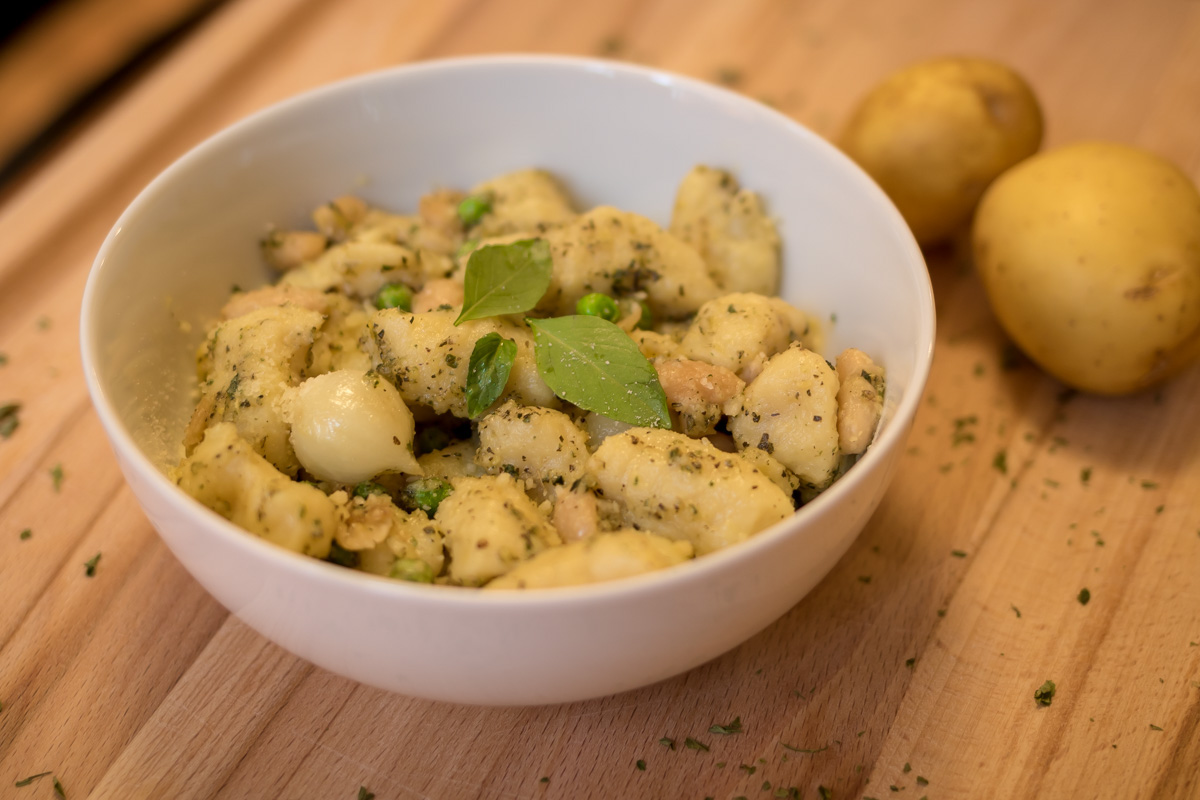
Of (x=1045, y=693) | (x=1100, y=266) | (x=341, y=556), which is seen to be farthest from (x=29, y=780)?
(x=1100, y=266)

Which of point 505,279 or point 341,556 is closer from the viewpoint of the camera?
point 341,556

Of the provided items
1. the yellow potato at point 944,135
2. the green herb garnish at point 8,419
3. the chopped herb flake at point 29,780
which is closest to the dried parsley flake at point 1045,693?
the yellow potato at point 944,135

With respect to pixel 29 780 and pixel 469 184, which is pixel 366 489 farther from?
pixel 469 184

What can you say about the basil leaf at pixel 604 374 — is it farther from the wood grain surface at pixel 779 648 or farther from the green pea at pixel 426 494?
the wood grain surface at pixel 779 648

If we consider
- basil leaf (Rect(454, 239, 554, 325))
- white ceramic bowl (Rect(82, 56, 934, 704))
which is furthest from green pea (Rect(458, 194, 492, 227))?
basil leaf (Rect(454, 239, 554, 325))

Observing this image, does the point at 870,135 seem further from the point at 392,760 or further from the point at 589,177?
the point at 392,760

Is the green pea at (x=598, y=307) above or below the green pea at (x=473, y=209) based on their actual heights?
below

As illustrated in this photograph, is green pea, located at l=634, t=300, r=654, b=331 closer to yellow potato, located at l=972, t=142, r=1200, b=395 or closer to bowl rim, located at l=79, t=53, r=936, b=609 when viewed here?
bowl rim, located at l=79, t=53, r=936, b=609

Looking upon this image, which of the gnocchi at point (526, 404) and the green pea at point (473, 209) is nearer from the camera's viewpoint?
the gnocchi at point (526, 404)
